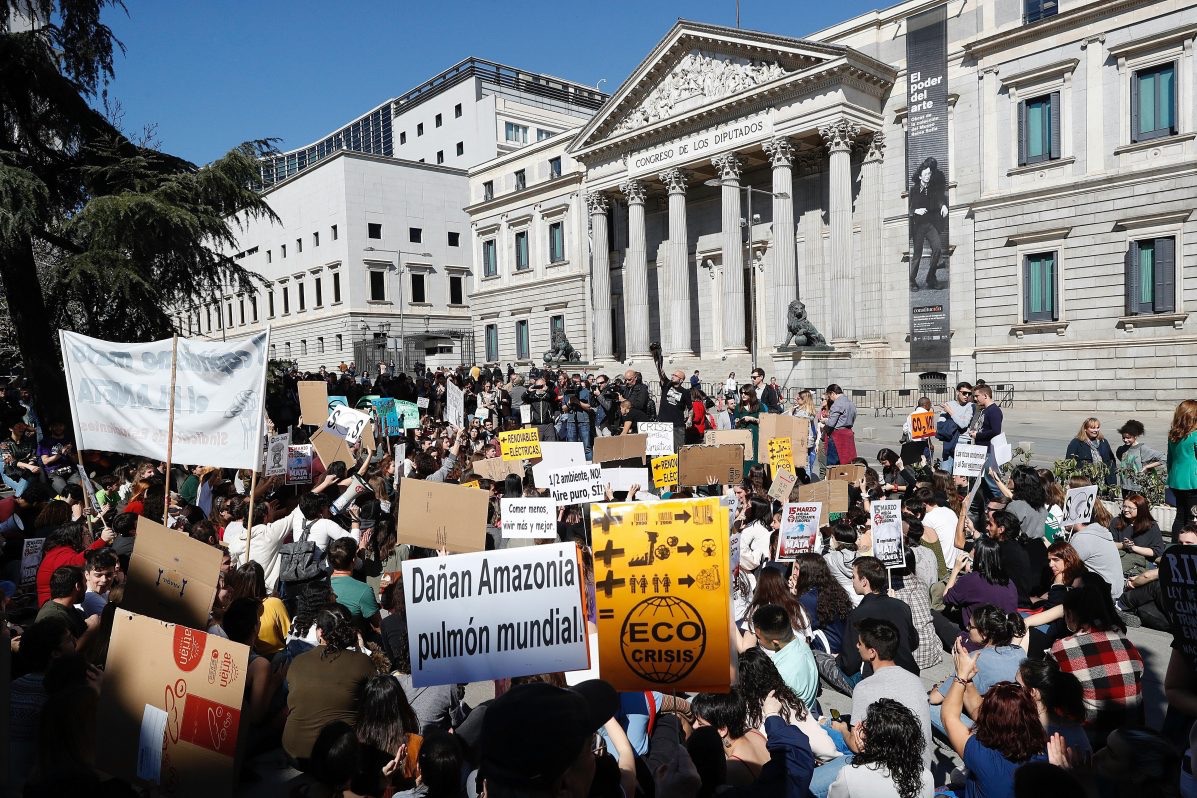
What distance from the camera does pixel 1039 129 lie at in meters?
25.1

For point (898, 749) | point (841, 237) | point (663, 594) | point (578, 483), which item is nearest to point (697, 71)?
point (841, 237)

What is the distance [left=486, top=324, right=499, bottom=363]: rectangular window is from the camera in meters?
48.3

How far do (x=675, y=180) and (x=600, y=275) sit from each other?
6.52m

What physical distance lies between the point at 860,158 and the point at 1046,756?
97.2 feet

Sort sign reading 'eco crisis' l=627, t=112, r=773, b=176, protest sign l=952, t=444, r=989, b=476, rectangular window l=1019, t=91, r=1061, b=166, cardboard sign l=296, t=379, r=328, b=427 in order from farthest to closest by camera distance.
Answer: sign reading 'eco crisis' l=627, t=112, r=773, b=176, rectangular window l=1019, t=91, r=1061, b=166, cardboard sign l=296, t=379, r=328, b=427, protest sign l=952, t=444, r=989, b=476

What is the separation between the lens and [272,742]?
4711mm

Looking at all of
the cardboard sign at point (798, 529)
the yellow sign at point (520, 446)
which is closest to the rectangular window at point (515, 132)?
the yellow sign at point (520, 446)

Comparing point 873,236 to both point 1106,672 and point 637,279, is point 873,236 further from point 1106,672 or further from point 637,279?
point 1106,672

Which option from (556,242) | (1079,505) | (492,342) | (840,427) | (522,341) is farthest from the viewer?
(492,342)

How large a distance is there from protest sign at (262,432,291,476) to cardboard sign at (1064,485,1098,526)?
912 cm

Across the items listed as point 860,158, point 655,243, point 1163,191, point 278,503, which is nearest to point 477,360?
point 655,243

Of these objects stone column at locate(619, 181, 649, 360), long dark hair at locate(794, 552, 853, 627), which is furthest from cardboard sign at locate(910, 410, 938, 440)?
stone column at locate(619, 181, 649, 360)

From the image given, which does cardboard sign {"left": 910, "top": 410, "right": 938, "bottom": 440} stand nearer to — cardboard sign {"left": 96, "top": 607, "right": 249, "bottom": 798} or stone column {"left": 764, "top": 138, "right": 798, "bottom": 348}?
cardboard sign {"left": 96, "top": 607, "right": 249, "bottom": 798}

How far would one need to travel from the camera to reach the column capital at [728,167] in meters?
31.8
